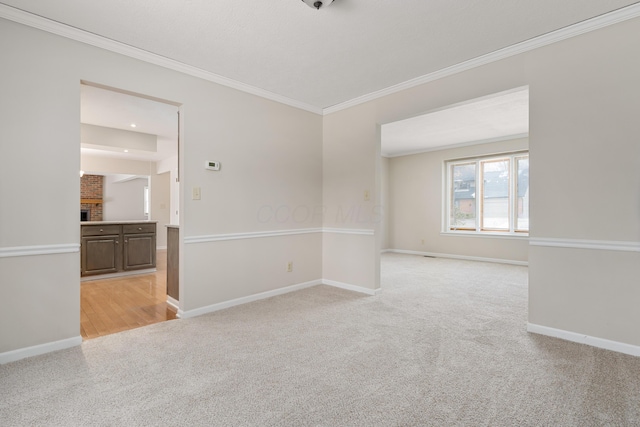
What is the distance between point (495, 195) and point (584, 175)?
14.4 feet

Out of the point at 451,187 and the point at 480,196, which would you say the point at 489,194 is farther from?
the point at 451,187

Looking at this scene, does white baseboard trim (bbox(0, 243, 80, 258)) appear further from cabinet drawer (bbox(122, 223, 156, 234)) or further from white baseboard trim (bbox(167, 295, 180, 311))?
cabinet drawer (bbox(122, 223, 156, 234))

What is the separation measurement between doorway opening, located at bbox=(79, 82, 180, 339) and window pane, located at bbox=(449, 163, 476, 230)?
5.87 m

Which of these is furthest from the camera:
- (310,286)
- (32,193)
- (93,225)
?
(93,225)

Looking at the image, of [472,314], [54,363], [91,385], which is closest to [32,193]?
[54,363]

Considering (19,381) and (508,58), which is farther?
(508,58)

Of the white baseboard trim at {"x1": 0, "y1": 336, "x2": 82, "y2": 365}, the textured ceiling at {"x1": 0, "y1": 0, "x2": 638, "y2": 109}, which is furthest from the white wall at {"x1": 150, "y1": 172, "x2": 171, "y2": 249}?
the white baseboard trim at {"x1": 0, "y1": 336, "x2": 82, "y2": 365}

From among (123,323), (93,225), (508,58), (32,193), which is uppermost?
(508,58)

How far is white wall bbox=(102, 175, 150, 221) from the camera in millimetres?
10047

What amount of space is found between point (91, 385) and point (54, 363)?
55 cm

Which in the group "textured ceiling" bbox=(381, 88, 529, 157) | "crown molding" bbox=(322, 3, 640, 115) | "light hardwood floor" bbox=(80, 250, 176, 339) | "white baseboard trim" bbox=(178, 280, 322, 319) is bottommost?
"light hardwood floor" bbox=(80, 250, 176, 339)

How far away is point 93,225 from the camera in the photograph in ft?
16.0

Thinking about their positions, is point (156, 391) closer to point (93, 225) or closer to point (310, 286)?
point (310, 286)

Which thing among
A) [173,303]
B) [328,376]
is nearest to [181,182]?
[173,303]
